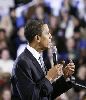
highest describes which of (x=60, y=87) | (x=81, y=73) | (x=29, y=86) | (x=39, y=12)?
(x=29, y=86)

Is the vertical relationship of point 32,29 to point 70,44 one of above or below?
above

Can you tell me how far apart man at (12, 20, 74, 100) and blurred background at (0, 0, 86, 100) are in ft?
A: 9.04

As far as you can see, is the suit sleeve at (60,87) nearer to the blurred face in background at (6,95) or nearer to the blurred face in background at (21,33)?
the blurred face in background at (6,95)

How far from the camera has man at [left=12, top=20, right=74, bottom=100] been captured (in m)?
2.16

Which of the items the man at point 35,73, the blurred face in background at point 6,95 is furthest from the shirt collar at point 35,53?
the blurred face in background at point 6,95

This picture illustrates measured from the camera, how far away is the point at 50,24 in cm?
526

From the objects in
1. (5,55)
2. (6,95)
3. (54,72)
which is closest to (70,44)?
(5,55)

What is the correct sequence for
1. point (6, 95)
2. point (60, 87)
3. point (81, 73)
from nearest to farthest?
point (60, 87) < point (6, 95) < point (81, 73)

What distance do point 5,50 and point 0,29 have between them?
0.29 m

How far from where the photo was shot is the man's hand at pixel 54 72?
85.4 inches

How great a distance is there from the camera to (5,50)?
5141mm

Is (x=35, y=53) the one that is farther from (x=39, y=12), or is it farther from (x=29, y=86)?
(x=39, y=12)

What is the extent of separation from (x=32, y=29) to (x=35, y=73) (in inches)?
9.6

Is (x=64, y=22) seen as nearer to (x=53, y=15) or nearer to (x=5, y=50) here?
(x=53, y=15)
